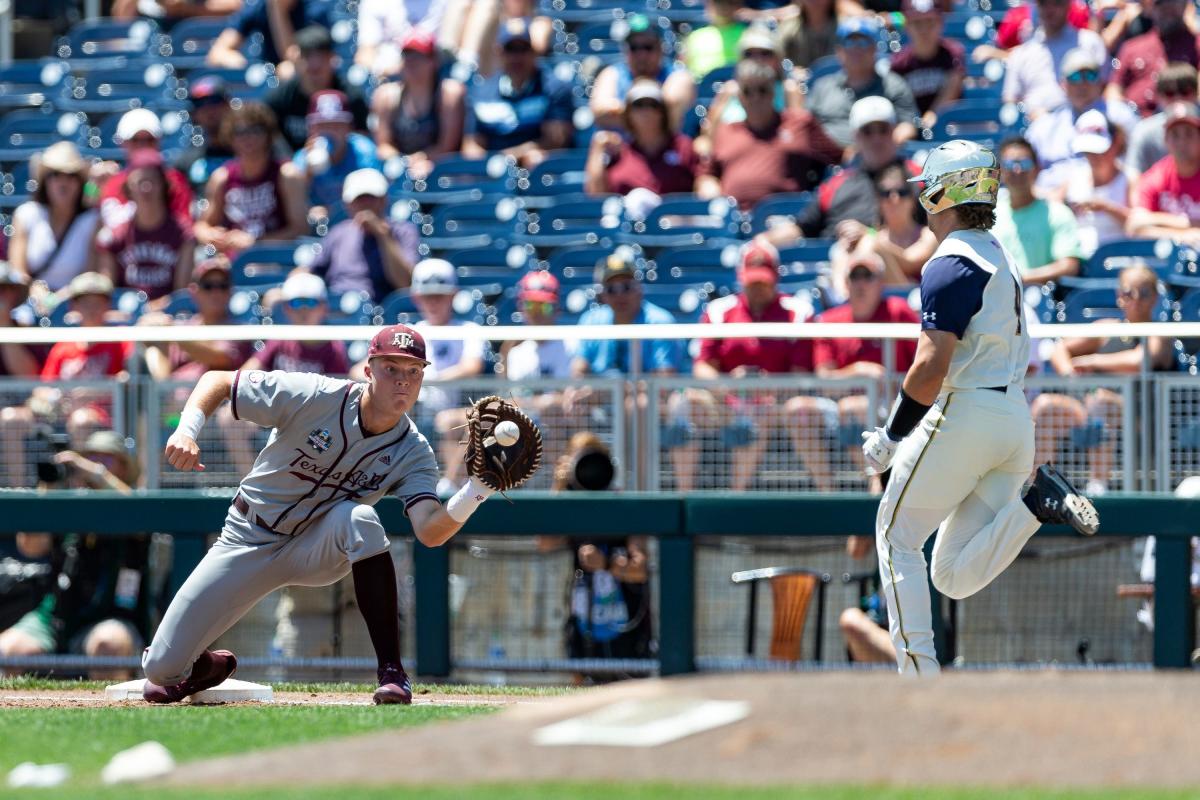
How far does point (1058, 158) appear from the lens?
1113 centimetres

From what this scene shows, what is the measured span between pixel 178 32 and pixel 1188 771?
1282cm

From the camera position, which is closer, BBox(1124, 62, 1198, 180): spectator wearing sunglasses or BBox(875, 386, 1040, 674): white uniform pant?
BBox(875, 386, 1040, 674): white uniform pant

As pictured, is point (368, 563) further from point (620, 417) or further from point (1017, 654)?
point (1017, 654)

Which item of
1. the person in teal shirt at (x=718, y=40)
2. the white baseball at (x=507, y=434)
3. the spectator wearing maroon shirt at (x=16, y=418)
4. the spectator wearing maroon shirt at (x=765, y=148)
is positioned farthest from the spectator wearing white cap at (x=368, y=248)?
the white baseball at (x=507, y=434)

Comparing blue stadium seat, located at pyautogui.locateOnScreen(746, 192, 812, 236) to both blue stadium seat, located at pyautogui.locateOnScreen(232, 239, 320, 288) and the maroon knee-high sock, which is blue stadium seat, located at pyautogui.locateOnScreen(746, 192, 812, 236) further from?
the maroon knee-high sock

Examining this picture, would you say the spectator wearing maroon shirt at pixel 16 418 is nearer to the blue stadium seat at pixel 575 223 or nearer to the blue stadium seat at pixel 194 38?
the blue stadium seat at pixel 575 223

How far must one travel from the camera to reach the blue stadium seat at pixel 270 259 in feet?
38.9

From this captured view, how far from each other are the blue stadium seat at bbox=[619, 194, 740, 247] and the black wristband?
5.02 m

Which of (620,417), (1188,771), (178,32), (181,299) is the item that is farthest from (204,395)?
(178,32)

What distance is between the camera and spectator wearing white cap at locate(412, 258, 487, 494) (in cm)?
890

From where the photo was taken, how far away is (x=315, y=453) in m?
6.97

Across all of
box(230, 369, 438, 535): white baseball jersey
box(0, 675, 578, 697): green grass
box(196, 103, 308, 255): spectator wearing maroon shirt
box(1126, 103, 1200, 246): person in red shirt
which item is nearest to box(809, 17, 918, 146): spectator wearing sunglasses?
box(1126, 103, 1200, 246): person in red shirt

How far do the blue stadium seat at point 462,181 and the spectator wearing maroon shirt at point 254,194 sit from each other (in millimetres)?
744

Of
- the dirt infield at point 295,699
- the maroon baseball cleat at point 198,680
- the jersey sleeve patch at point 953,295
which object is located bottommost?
the dirt infield at point 295,699
